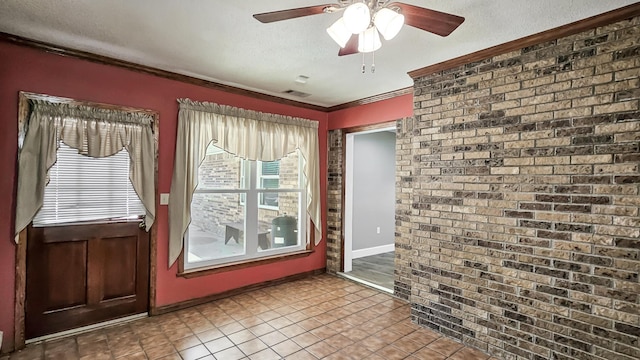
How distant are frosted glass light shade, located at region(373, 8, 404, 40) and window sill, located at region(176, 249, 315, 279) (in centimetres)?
317

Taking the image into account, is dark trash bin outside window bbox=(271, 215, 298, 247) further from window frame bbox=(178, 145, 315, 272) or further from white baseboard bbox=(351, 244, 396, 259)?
white baseboard bbox=(351, 244, 396, 259)

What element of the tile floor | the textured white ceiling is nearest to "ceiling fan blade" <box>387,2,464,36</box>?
the textured white ceiling

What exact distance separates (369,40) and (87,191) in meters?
2.84

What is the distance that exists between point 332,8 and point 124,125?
2481 millimetres

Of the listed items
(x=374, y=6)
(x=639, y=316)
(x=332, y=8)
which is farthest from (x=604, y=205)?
(x=332, y=8)

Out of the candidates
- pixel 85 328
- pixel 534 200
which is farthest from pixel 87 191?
pixel 534 200

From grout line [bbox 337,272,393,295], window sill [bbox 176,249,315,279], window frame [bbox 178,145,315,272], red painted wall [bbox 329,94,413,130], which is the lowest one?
grout line [bbox 337,272,393,295]

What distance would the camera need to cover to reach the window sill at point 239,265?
345cm

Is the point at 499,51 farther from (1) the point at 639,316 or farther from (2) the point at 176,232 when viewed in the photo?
(2) the point at 176,232

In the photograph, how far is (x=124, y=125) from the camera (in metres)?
2.99

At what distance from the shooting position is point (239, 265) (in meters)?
3.86

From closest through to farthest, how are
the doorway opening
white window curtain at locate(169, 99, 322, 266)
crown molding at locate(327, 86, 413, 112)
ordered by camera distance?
1. white window curtain at locate(169, 99, 322, 266)
2. crown molding at locate(327, 86, 413, 112)
3. the doorway opening

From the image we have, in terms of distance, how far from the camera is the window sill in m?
3.45

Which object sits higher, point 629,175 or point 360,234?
point 629,175
